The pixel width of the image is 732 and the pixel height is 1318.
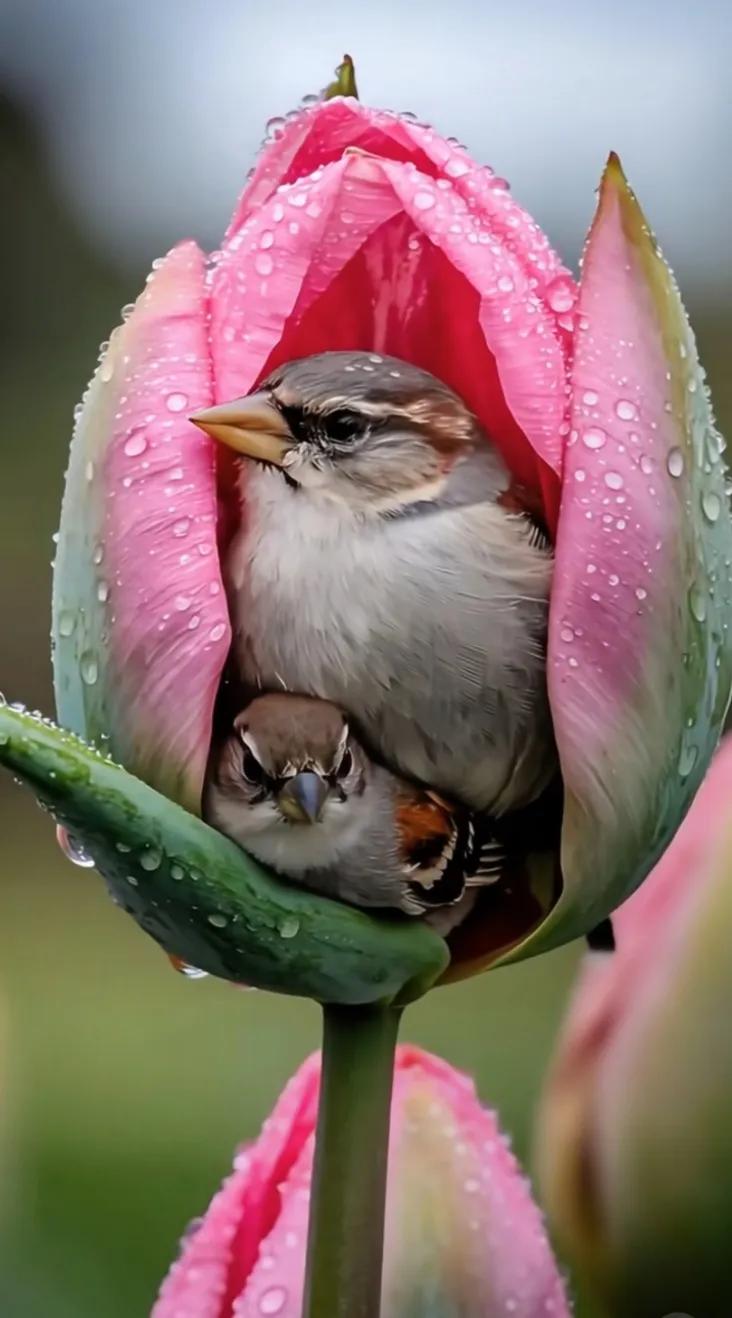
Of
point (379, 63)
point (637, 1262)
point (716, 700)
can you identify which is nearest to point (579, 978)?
point (637, 1262)

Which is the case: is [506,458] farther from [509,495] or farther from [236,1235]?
[236,1235]

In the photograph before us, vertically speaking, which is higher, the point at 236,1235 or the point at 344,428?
the point at 344,428

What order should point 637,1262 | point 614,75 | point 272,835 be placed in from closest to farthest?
point 272,835, point 637,1262, point 614,75

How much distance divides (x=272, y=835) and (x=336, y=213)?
9 centimetres

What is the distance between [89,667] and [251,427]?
4 centimetres

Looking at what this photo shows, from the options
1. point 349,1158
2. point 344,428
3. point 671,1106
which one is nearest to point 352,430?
point 344,428

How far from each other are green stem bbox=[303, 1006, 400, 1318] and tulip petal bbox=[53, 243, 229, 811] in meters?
0.06

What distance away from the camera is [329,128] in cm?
19

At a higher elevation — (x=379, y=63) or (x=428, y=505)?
(x=379, y=63)

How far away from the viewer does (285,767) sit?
17 centimetres

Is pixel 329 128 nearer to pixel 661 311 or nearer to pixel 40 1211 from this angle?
pixel 661 311

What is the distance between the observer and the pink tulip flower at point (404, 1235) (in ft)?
0.85

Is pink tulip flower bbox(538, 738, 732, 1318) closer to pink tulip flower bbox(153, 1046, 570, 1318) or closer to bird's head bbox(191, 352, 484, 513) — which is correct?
pink tulip flower bbox(153, 1046, 570, 1318)

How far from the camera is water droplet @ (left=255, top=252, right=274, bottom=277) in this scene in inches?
7.1
